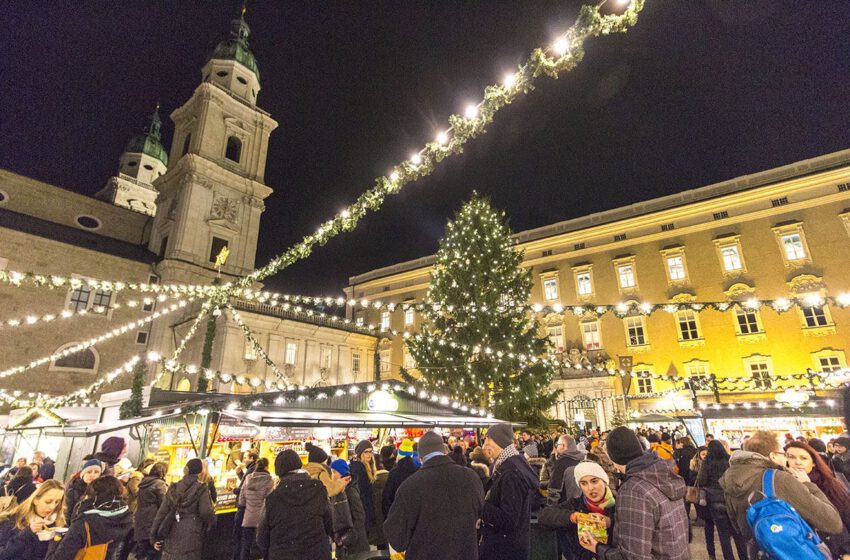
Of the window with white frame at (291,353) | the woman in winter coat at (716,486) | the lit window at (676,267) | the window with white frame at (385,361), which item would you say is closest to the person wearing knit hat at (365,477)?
the woman in winter coat at (716,486)

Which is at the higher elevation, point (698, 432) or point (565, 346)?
point (565, 346)

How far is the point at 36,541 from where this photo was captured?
3.55 meters

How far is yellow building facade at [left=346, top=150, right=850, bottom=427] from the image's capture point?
2477cm

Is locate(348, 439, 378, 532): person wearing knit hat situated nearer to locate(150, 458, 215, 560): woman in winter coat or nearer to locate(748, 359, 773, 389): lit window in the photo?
locate(150, 458, 215, 560): woman in winter coat

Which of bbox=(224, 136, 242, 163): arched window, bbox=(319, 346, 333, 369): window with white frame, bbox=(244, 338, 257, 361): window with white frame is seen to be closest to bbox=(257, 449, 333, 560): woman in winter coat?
bbox=(244, 338, 257, 361): window with white frame

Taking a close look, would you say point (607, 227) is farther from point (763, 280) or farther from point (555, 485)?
point (555, 485)

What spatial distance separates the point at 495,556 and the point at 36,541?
160 inches

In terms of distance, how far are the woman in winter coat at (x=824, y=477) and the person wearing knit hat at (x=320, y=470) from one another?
4.74 m

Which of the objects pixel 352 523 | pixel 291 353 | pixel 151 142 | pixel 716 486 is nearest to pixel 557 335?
pixel 291 353

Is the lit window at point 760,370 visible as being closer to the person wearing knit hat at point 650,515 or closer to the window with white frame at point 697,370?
the window with white frame at point 697,370

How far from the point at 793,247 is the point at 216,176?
4224 centimetres

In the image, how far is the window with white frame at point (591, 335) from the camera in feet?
99.8

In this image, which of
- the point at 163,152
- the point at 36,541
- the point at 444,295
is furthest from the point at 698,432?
the point at 163,152

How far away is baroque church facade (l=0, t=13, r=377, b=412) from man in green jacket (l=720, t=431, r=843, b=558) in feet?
63.2
